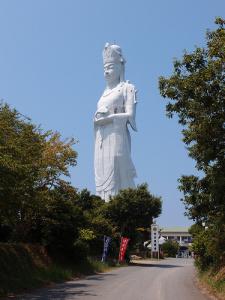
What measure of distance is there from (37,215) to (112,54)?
38.3m

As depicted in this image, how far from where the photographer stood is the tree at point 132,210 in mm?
44719

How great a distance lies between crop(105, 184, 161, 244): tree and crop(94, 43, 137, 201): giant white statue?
468 inches

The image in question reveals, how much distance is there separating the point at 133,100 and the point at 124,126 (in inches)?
124

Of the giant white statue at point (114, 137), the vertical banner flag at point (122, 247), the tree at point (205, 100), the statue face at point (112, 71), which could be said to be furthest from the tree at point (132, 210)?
the tree at point (205, 100)

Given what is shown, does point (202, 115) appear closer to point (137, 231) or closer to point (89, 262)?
point (89, 262)

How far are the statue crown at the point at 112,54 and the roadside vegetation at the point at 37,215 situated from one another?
26.8 metres

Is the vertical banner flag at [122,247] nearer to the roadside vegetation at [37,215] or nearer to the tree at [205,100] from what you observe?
the roadside vegetation at [37,215]

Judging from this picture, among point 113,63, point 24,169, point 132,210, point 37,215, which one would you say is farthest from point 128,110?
point 24,169

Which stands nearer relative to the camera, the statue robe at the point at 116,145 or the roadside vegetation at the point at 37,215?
the roadside vegetation at the point at 37,215

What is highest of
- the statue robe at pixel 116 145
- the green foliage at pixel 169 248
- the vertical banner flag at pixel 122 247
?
the statue robe at pixel 116 145

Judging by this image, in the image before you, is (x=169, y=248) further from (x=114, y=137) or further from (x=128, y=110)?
(x=128, y=110)

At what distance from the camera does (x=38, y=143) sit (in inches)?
851

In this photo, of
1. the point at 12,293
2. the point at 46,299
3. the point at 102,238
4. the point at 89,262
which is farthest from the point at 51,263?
the point at 102,238

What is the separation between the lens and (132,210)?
4491 centimetres
